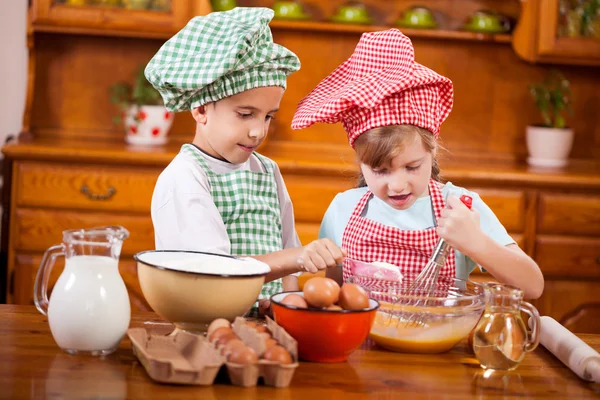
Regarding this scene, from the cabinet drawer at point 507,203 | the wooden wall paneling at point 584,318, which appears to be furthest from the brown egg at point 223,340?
the wooden wall paneling at point 584,318

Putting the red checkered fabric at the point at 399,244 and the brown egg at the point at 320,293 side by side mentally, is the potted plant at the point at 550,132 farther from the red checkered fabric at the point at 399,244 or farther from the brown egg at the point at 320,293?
the brown egg at the point at 320,293

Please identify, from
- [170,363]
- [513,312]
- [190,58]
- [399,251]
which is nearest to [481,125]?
[399,251]

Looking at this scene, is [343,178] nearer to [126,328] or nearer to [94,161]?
[94,161]

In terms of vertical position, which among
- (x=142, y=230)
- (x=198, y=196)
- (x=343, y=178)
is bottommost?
(x=142, y=230)

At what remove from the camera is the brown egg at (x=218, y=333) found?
106cm

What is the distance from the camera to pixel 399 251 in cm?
167

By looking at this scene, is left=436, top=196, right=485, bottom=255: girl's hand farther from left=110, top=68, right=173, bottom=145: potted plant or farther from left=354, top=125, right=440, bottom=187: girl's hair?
left=110, top=68, right=173, bottom=145: potted plant

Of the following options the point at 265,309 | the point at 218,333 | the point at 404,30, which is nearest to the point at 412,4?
the point at 404,30

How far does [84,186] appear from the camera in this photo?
2.80 metres

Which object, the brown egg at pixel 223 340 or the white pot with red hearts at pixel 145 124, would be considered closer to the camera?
the brown egg at pixel 223 340

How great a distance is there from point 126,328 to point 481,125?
2509 millimetres

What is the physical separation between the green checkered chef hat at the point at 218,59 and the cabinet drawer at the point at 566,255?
5.51 feet

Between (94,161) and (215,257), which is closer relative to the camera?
(215,257)

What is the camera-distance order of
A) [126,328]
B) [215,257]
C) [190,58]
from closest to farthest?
[126,328]
[215,257]
[190,58]
